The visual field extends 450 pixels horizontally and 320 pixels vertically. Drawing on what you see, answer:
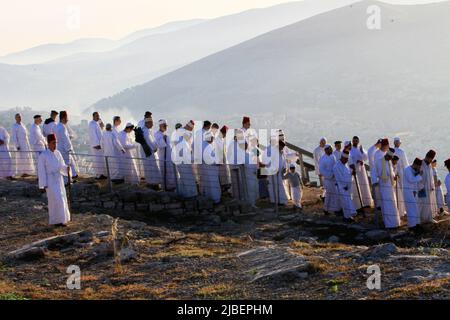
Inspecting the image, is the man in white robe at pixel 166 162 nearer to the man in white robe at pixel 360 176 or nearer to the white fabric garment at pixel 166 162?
the white fabric garment at pixel 166 162

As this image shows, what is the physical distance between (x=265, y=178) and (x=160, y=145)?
2.61 meters

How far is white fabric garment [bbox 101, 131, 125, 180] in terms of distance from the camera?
63.3ft

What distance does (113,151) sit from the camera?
1958cm

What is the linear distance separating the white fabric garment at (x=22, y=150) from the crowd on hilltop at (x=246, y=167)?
20.3 inches

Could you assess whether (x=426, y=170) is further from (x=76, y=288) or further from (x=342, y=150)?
(x=76, y=288)

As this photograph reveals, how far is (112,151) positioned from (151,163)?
1180mm

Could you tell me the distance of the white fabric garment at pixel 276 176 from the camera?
18.3 m

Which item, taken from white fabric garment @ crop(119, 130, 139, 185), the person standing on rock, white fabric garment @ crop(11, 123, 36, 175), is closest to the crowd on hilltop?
white fabric garment @ crop(119, 130, 139, 185)

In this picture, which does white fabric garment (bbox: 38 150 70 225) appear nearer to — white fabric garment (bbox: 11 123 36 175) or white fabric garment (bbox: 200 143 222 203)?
white fabric garment (bbox: 200 143 222 203)

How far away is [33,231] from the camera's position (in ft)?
49.7

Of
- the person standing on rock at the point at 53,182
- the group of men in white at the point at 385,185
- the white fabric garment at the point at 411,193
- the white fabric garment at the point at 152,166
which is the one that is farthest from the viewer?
the white fabric garment at the point at 152,166

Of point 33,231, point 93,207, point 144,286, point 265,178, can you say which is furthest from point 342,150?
point 144,286

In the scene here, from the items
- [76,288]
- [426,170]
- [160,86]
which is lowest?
[76,288]

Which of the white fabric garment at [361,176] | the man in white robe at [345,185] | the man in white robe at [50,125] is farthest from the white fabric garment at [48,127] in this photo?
the white fabric garment at [361,176]
